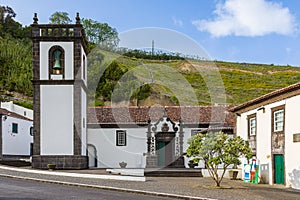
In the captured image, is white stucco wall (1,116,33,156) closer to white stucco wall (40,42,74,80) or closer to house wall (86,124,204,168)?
house wall (86,124,204,168)

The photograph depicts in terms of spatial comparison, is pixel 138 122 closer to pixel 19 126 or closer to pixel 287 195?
pixel 19 126

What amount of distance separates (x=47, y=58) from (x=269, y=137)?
14.0 meters

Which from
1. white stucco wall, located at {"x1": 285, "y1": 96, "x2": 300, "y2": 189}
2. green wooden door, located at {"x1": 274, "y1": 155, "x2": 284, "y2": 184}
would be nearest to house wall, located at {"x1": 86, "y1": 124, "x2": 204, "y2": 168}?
green wooden door, located at {"x1": 274, "y1": 155, "x2": 284, "y2": 184}

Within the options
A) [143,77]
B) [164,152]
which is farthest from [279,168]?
[143,77]

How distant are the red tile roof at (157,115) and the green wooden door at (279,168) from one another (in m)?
12.7

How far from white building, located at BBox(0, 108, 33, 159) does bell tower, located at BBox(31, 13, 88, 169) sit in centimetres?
807

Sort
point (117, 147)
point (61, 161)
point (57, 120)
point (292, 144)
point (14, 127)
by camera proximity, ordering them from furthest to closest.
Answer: point (14, 127), point (117, 147), point (57, 120), point (61, 161), point (292, 144)

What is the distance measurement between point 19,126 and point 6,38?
132 feet

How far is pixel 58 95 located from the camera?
29203mm

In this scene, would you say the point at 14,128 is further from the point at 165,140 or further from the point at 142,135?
the point at 165,140

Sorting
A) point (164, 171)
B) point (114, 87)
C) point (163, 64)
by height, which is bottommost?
point (164, 171)

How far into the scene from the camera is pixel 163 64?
73938 mm

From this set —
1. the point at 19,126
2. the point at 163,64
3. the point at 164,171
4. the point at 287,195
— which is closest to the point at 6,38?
the point at 163,64

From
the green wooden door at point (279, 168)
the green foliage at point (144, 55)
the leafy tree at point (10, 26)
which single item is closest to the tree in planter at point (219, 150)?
the green wooden door at point (279, 168)
